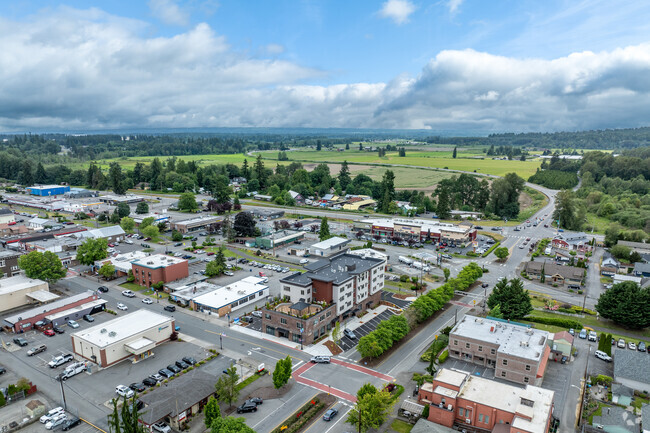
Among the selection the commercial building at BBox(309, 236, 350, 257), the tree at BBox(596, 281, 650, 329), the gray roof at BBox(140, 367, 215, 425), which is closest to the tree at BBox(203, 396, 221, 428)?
the gray roof at BBox(140, 367, 215, 425)

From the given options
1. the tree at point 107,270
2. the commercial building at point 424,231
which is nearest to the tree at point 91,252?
the tree at point 107,270

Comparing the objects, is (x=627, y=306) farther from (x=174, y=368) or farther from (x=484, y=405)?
(x=174, y=368)

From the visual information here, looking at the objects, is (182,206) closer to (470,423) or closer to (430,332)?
(430,332)

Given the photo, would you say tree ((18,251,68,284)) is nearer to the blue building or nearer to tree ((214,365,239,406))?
tree ((214,365,239,406))

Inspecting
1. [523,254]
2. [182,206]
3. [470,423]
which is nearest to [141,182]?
[182,206]

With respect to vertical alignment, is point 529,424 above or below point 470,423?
above

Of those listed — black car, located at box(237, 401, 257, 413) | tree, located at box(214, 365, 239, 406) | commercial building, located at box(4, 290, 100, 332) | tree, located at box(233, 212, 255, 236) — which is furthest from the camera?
tree, located at box(233, 212, 255, 236)

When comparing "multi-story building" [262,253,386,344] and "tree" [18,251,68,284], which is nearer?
"multi-story building" [262,253,386,344]
